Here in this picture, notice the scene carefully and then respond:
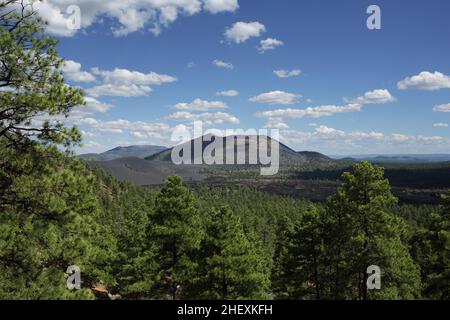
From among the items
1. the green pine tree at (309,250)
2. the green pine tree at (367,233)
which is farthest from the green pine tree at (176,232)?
the green pine tree at (367,233)

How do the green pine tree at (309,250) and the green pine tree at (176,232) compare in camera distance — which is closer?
the green pine tree at (176,232)

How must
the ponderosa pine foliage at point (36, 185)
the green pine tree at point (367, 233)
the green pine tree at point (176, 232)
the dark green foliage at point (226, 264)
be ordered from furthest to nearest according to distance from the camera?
the green pine tree at point (176, 232)
the dark green foliage at point (226, 264)
the green pine tree at point (367, 233)
the ponderosa pine foliage at point (36, 185)

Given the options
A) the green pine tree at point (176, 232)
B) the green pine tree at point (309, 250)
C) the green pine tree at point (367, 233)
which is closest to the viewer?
the green pine tree at point (367, 233)

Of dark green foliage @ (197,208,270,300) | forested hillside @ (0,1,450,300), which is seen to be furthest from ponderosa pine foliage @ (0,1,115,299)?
dark green foliage @ (197,208,270,300)

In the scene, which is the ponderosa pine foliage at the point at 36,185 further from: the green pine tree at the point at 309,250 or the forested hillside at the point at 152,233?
the green pine tree at the point at 309,250

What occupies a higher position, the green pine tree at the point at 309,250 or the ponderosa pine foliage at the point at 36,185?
the ponderosa pine foliage at the point at 36,185

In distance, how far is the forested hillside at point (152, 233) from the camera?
12180mm

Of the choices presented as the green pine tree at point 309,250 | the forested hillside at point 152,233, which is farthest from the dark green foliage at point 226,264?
the green pine tree at point 309,250

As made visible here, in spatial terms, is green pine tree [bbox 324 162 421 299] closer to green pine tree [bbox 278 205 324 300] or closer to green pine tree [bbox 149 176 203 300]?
green pine tree [bbox 278 205 324 300]

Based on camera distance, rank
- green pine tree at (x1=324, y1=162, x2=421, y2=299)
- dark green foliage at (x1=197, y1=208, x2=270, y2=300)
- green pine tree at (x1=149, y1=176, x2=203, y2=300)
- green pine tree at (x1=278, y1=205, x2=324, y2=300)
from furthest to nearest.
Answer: green pine tree at (x1=278, y1=205, x2=324, y2=300), green pine tree at (x1=149, y1=176, x2=203, y2=300), dark green foliage at (x1=197, y1=208, x2=270, y2=300), green pine tree at (x1=324, y1=162, x2=421, y2=299)

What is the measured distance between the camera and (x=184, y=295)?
77.2 feet

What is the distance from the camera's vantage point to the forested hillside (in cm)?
1218
